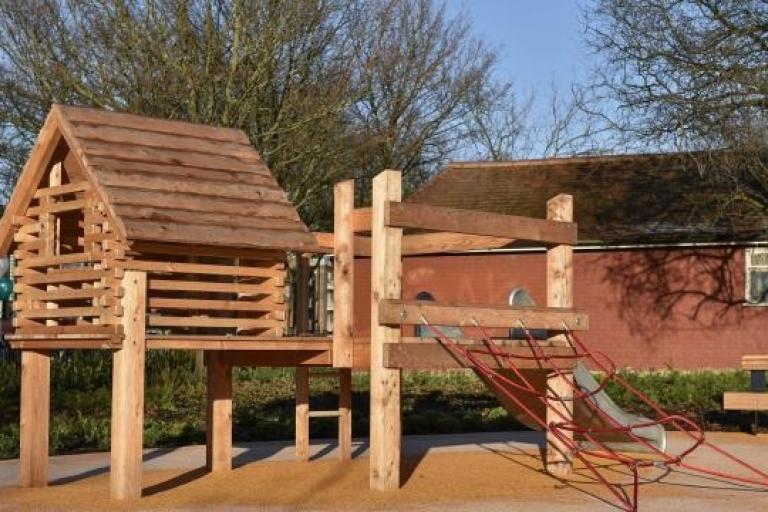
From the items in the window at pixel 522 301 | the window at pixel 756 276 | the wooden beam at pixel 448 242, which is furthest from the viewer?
the window at pixel 756 276

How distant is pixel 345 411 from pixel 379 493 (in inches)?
98.0

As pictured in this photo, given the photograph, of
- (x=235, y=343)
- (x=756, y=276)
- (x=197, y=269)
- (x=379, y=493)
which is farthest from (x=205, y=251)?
(x=756, y=276)

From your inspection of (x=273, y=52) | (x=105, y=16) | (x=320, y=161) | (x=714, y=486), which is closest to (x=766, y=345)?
(x=320, y=161)

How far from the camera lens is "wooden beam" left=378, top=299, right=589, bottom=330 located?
10642 mm

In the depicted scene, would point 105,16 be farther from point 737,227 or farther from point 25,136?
point 737,227

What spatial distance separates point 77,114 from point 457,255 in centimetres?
1994

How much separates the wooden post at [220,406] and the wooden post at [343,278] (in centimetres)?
132

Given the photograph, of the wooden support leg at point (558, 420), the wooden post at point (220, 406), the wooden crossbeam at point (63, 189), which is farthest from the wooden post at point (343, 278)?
the wooden crossbeam at point (63, 189)

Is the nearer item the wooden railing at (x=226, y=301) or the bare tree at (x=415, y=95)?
the wooden railing at (x=226, y=301)

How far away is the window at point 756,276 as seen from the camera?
2783cm

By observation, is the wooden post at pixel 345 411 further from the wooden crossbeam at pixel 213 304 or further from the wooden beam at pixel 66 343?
the wooden beam at pixel 66 343

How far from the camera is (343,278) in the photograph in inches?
452

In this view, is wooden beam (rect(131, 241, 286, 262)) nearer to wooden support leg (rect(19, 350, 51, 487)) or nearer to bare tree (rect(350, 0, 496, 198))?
wooden support leg (rect(19, 350, 51, 487))

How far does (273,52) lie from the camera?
25391mm
